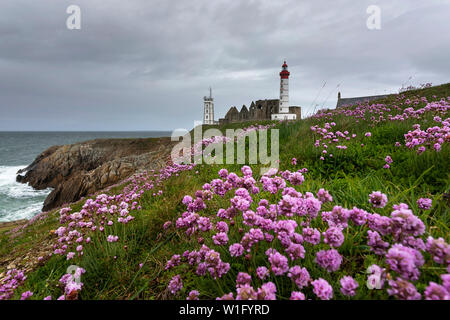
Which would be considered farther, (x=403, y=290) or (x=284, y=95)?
(x=284, y=95)

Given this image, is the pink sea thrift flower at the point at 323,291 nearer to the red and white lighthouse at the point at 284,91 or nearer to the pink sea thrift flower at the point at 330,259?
the pink sea thrift flower at the point at 330,259

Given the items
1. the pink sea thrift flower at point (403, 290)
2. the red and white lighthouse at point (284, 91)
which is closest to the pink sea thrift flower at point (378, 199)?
the pink sea thrift flower at point (403, 290)

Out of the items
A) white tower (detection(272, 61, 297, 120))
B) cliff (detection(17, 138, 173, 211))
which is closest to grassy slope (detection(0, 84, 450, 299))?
cliff (detection(17, 138, 173, 211))

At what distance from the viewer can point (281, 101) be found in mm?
44406

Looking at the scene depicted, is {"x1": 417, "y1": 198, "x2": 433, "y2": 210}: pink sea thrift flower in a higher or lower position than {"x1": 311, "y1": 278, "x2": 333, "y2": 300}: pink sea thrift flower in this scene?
higher

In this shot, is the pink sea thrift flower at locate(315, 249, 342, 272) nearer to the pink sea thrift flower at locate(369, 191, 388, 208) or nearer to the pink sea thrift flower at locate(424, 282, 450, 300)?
the pink sea thrift flower at locate(424, 282, 450, 300)

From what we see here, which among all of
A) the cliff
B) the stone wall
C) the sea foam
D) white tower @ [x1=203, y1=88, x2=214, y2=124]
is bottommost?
the sea foam

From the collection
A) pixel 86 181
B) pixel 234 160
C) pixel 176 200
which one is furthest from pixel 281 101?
pixel 176 200

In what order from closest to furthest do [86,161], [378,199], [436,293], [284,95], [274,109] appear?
[436,293], [378,199], [86,161], [284,95], [274,109]

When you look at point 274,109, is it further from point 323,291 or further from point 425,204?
point 323,291

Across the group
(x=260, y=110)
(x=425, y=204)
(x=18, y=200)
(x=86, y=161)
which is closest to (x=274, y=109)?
(x=260, y=110)

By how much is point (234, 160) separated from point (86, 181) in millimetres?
20852

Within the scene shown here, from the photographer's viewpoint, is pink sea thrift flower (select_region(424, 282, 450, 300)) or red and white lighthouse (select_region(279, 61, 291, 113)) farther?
red and white lighthouse (select_region(279, 61, 291, 113))
